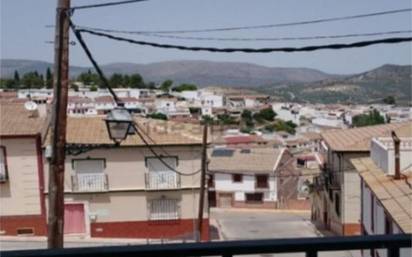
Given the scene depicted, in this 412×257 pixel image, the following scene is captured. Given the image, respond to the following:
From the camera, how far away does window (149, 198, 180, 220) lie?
65.0 ft

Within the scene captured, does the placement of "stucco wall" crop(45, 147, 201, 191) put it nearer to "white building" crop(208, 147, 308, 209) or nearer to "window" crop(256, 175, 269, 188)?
"white building" crop(208, 147, 308, 209)

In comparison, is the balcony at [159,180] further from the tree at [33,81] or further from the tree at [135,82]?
the tree at [135,82]

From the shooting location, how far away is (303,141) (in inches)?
2362

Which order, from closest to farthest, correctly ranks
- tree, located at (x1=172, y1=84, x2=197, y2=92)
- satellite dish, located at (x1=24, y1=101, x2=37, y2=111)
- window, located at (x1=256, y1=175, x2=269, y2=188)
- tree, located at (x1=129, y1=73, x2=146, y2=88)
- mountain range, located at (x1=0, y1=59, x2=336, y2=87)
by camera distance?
satellite dish, located at (x1=24, y1=101, x2=37, y2=111), window, located at (x1=256, y1=175, x2=269, y2=188), mountain range, located at (x1=0, y1=59, x2=336, y2=87), tree, located at (x1=129, y1=73, x2=146, y2=88), tree, located at (x1=172, y1=84, x2=197, y2=92)

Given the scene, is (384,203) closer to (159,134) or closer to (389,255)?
(389,255)

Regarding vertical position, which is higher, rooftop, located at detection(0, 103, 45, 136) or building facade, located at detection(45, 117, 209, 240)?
rooftop, located at detection(0, 103, 45, 136)

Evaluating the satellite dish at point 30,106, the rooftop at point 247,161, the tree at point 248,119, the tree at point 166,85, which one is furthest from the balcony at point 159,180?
the tree at point 166,85

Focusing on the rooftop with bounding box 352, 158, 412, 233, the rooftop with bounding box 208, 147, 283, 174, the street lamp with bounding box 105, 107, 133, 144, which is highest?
the street lamp with bounding box 105, 107, 133, 144

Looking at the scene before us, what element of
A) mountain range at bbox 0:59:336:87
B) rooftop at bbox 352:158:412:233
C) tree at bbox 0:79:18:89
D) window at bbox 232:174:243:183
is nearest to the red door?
rooftop at bbox 352:158:412:233

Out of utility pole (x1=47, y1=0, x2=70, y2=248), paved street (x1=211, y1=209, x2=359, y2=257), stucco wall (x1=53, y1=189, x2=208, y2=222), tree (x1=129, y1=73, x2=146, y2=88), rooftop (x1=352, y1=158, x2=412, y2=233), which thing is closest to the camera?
utility pole (x1=47, y1=0, x2=70, y2=248)

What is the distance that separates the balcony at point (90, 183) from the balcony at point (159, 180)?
1298mm

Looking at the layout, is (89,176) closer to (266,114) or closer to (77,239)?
(77,239)

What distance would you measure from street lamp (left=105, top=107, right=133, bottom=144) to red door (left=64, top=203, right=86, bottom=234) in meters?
13.3

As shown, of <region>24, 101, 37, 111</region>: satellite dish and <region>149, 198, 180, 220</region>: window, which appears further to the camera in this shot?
<region>24, 101, 37, 111</region>: satellite dish
